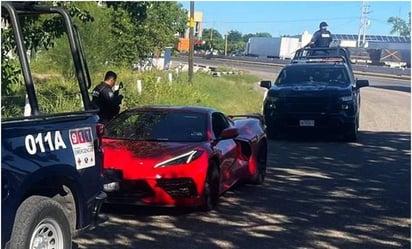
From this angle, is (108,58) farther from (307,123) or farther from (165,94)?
(307,123)

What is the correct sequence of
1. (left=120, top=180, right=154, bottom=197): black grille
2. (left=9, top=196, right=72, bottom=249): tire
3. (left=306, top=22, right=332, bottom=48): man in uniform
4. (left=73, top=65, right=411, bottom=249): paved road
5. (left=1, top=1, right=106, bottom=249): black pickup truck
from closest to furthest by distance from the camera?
(left=1, top=1, right=106, bottom=249): black pickup truck → (left=9, top=196, right=72, bottom=249): tire → (left=73, top=65, right=411, bottom=249): paved road → (left=120, top=180, right=154, bottom=197): black grille → (left=306, top=22, right=332, bottom=48): man in uniform

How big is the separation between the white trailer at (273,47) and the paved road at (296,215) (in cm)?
6081

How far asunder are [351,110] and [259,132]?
5.58 m

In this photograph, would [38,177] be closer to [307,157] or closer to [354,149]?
[307,157]

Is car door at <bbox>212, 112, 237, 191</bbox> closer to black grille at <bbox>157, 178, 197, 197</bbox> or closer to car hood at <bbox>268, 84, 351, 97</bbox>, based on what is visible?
black grille at <bbox>157, 178, 197, 197</bbox>

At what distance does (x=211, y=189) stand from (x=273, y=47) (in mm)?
76951

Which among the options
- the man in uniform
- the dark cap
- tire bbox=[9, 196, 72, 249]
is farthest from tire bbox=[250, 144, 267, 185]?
the dark cap

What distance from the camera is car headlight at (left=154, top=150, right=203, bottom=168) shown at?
7.77 m

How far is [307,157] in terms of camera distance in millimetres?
13148

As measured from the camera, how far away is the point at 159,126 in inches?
347

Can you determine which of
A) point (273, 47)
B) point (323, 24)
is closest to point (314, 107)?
point (323, 24)

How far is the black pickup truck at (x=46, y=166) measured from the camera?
4719 millimetres

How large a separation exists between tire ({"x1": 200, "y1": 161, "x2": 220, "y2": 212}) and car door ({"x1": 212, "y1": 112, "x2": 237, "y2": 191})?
0.79 feet

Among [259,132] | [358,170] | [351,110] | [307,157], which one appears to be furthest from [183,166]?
[351,110]
